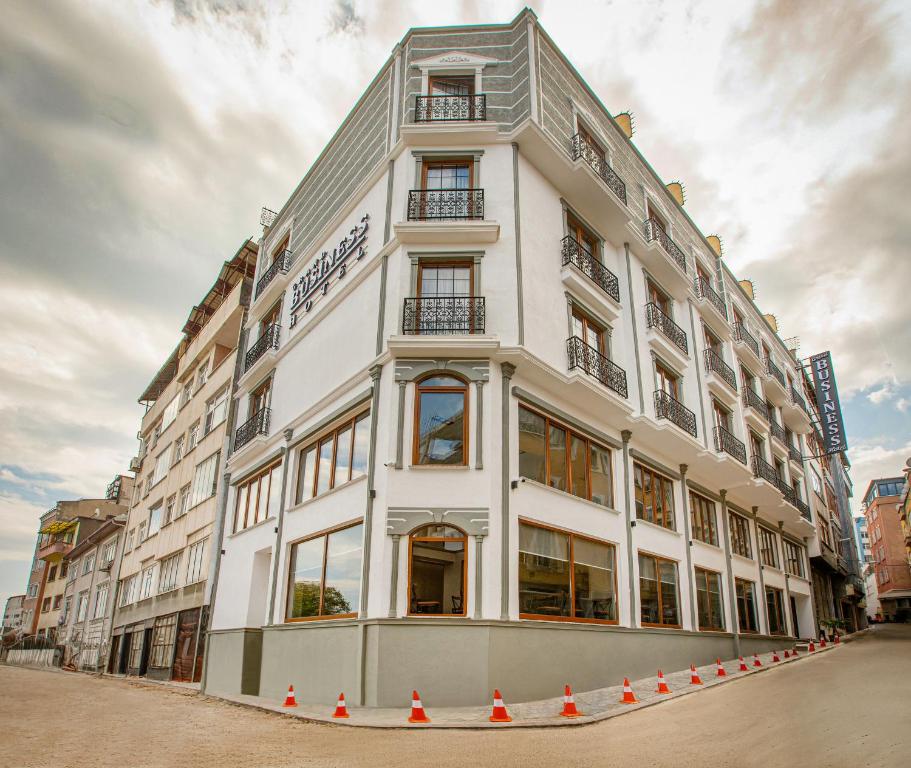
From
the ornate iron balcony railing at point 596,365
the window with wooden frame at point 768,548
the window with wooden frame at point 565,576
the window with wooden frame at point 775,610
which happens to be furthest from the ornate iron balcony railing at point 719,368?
the window with wooden frame at point 565,576

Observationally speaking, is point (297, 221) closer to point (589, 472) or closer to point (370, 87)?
point (370, 87)

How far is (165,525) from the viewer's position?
30.2m

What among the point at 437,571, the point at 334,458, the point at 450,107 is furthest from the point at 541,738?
the point at 450,107

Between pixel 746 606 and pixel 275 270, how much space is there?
836 inches

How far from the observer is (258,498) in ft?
68.1

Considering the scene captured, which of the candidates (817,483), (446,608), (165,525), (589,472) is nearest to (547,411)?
(589,472)

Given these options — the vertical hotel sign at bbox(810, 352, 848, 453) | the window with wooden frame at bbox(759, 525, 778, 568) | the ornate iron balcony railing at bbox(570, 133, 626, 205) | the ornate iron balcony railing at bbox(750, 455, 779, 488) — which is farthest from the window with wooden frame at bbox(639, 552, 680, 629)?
the vertical hotel sign at bbox(810, 352, 848, 453)

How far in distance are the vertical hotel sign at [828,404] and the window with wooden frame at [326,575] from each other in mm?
30703

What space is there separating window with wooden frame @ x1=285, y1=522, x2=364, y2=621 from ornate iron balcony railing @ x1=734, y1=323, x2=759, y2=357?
66.8 feet

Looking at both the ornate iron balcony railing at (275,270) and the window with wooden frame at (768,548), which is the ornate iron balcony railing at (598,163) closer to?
the ornate iron balcony railing at (275,270)

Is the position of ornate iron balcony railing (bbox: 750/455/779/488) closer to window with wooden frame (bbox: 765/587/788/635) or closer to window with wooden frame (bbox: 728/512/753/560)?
window with wooden frame (bbox: 728/512/753/560)

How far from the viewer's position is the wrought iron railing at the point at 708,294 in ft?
83.2

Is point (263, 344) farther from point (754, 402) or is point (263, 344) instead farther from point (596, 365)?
point (754, 402)

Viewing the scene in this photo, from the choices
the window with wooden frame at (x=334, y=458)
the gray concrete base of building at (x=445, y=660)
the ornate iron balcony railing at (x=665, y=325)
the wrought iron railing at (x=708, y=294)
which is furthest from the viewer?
the wrought iron railing at (x=708, y=294)
